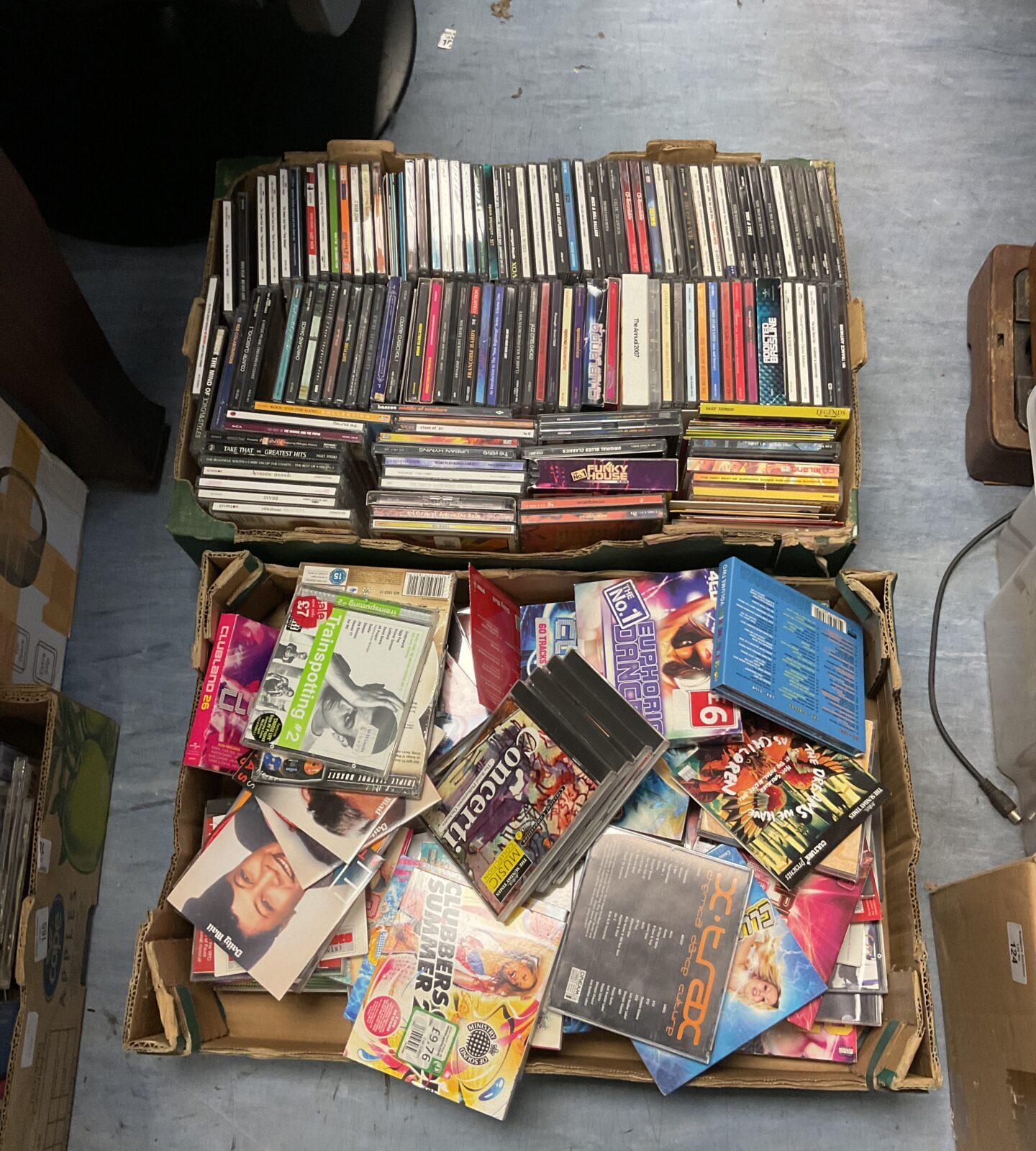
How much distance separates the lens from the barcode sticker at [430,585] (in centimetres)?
156

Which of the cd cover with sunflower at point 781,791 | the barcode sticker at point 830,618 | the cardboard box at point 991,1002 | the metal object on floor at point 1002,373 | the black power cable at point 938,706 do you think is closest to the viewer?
the cardboard box at point 991,1002

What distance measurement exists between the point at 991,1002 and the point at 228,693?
4.05ft

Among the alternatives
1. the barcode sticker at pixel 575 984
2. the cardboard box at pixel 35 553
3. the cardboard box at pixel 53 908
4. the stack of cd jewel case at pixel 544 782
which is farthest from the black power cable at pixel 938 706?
the cardboard box at pixel 35 553

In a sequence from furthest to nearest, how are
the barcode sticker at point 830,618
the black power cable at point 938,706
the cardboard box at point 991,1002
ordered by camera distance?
the black power cable at point 938,706, the barcode sticker at point 830,618, the cardboard box at point 991,1002

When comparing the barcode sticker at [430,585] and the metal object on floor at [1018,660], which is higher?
the barcode sticker at [430,585]

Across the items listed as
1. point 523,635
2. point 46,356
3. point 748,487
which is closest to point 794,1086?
point 523,635

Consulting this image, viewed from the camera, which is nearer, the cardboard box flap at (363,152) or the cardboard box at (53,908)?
the cardboard box at (53,908)

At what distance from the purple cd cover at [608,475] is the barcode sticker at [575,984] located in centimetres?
73

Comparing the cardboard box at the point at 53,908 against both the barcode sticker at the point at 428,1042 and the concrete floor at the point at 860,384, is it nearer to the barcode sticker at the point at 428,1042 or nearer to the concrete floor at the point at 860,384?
the concrete floor at the point at 860,384

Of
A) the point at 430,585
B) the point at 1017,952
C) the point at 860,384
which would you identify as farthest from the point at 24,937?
the point at 860,384

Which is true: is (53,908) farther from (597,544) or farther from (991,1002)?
(991,1002)

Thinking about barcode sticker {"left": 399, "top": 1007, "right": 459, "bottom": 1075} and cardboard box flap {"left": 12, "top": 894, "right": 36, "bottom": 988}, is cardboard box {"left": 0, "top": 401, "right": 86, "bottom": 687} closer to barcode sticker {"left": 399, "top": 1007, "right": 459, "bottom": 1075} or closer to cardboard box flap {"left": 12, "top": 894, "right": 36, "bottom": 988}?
cardboard box flap {"left": 12, "top": 894, "right": 36, "bottom": 988}

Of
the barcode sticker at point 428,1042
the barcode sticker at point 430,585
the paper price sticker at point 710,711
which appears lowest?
the barcode sticker at point 428,1042

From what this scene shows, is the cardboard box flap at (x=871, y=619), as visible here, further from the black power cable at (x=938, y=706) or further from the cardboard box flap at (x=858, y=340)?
the cardboard box flap at (x=858, y=340)
